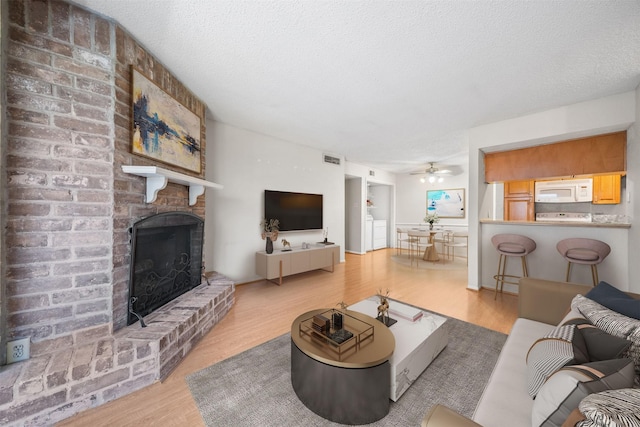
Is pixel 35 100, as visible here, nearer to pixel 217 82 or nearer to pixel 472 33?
pixel 217 82

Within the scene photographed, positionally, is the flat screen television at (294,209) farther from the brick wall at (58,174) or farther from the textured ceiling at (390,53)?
the brick wall at (58,174)

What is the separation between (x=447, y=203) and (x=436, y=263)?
78.8 inches

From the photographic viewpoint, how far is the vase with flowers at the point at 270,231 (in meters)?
3.80

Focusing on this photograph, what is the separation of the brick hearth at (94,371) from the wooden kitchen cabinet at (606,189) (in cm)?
664

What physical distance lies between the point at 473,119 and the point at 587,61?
123 cm

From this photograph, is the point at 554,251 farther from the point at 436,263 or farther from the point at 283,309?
the point at 283,309

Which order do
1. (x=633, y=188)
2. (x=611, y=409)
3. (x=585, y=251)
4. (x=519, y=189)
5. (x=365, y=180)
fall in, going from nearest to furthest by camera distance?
(x=611, y=409), (x=633, y=188), (x=585, y=251), (x=519, y=189), (x=365, y=180)

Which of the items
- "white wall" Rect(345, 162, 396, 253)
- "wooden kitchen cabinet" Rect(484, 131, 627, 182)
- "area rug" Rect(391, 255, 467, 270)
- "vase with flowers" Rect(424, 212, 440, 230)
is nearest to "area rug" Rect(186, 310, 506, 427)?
"wooden kitchen cabinet" Rect(484, 131, 627, 182)

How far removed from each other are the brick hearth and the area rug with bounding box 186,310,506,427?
30 centimetres

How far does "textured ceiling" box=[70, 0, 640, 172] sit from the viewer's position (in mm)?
1523

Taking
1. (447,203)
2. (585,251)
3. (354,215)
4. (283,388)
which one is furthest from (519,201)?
(283,388)

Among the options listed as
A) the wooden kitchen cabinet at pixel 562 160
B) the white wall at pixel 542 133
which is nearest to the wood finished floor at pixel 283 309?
the white wall at pixel 542 133

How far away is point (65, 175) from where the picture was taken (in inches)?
59.2

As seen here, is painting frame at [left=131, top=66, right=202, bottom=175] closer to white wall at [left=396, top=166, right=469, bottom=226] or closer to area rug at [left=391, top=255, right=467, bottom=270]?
area rug at [left=391, top=255, right=467, bottom=270]
